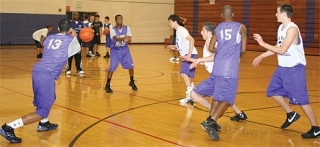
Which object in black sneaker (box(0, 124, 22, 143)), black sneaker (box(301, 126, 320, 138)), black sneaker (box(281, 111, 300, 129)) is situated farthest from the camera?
black sneaker (box(281, 111, 300, 129))

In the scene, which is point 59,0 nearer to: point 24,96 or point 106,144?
point 24,96

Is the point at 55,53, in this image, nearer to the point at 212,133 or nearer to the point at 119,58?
the point at 212,133

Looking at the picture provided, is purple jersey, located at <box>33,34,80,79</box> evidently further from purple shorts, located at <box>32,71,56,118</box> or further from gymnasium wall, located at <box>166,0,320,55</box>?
gymnasium wall, located at <box>166,0,320,55</box>

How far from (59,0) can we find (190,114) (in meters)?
20.9

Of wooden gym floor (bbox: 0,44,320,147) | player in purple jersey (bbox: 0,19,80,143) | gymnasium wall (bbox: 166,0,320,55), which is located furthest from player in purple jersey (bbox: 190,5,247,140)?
gymnasium wall (bbox: 166,0,320,55)

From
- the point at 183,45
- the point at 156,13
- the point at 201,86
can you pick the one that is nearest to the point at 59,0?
the point at 156,13

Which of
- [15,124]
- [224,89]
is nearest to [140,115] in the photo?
[224,89]

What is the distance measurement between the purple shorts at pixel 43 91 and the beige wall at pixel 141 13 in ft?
78.6

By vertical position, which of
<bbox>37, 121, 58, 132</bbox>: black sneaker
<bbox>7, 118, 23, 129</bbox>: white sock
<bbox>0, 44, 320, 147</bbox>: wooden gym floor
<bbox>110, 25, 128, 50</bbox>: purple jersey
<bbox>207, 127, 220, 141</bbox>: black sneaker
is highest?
<bbox>110, 25, 128, 50</bbox>: purple jersey

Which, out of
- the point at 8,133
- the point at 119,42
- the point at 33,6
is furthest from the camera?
the point at 33,6

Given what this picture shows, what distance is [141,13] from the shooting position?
31750 millimetres

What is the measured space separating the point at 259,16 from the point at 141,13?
8937 millimetres

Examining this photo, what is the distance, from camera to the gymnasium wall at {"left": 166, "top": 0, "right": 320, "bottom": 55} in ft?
77.7

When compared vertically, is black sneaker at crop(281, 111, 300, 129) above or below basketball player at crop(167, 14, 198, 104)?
below
